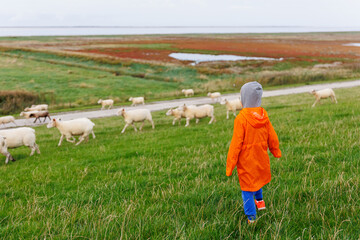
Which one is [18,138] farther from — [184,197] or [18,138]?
[184,197]

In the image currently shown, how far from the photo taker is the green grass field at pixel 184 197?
3357mm

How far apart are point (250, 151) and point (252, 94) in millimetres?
694

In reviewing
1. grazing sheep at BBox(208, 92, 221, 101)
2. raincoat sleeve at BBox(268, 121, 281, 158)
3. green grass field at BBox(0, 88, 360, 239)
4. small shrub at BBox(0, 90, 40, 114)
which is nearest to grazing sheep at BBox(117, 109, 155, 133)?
green grass field at BBox(0, 88, 360, 239)

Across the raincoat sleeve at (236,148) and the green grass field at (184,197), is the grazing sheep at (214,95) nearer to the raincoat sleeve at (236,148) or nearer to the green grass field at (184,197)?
the green grass field at (184,197)

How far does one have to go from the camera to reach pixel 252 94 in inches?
142

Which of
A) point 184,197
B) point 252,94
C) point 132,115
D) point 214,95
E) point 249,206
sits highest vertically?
point 252,94

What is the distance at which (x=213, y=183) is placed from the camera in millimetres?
4828

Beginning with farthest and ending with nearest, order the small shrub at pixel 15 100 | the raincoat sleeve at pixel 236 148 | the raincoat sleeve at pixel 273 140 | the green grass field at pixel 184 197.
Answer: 1. the small shrub at pixel 15 100
2. the raincoat sleeve at pixel 273 140
3. the raincoat sleeve at pixel 236 148
4. the green grass field at pixel 184 197

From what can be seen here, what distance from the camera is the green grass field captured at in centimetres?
336

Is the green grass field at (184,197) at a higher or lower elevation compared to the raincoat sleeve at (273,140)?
lower

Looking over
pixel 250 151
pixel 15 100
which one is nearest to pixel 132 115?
pixel 250 151

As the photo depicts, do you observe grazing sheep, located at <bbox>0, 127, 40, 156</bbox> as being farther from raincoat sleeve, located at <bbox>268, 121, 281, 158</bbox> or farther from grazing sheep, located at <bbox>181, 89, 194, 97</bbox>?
grazing sheep, located at <bbox>181, 89, 194, 97</bbox>

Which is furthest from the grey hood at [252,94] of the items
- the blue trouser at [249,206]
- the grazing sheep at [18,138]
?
the grazing sheep at [18,138]

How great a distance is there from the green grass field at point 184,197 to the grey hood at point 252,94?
4.32 ft
